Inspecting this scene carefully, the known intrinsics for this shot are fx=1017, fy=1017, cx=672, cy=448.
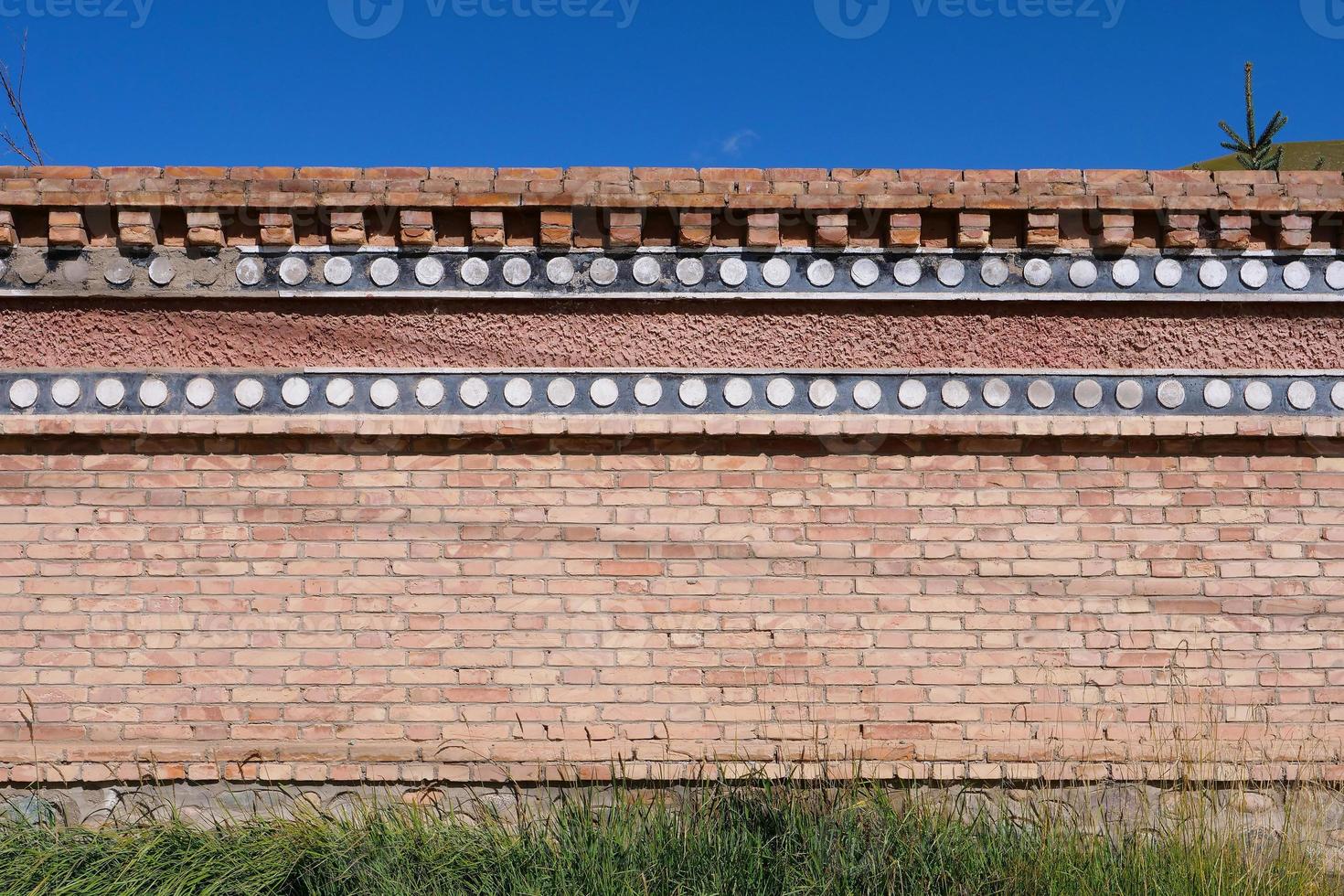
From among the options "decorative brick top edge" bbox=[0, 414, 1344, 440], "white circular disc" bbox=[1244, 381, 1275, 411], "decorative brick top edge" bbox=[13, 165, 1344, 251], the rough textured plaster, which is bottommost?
"decorative brick top edge" bbox=[0, 414, 1344, 440]

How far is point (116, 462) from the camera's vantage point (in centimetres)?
464

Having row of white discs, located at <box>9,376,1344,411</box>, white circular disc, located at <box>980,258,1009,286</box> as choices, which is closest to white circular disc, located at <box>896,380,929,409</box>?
row of white discs, located at <box>9,376,1344,411</box>

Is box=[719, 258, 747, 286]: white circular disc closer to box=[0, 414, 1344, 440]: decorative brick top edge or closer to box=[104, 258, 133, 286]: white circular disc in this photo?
box=[0, 414, 1344, 440]: decorative brick top edge

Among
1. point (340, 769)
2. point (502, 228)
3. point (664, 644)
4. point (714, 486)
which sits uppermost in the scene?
point (502, 228)

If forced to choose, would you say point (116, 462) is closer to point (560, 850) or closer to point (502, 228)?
point (502, 228)

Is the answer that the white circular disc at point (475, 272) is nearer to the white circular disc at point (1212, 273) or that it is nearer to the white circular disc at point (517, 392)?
the white circular disc at point (517, 392)

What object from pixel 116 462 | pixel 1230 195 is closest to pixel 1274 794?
pixel 1230 195

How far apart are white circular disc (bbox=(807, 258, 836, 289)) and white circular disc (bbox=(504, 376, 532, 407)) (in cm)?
141

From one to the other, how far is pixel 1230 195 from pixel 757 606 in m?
2.90

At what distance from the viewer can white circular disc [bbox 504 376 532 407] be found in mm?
4684

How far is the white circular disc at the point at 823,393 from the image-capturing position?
4.70 meters

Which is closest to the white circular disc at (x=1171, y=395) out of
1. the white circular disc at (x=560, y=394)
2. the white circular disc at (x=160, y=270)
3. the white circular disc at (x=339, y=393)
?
the white circular disc at (x=560, y=394)

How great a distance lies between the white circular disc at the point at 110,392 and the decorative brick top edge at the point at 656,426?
10 centimetres

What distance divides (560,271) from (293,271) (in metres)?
1.24
